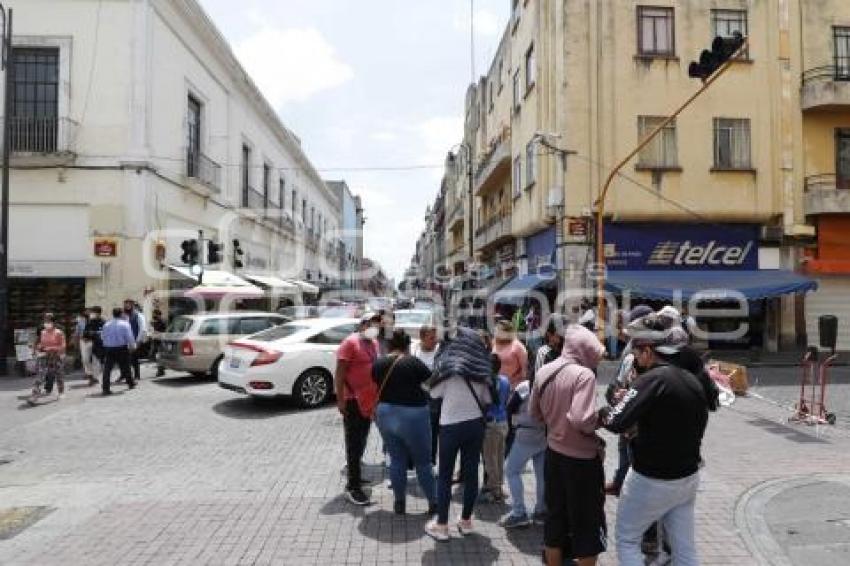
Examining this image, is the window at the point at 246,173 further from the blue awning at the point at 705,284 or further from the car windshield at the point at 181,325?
the blue awning at the point at 705,284

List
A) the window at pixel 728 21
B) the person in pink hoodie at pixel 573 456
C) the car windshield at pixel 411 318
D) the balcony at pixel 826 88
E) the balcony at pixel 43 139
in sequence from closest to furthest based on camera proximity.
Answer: the person in pink hoodie at pixel 573 456, the car windshield at pixel 411 318, the balcony at pixel 43 139, the balcony at pixel 826 88, the window at pixel 728 21

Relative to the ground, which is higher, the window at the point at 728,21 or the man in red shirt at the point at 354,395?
the window at the point at 728,21

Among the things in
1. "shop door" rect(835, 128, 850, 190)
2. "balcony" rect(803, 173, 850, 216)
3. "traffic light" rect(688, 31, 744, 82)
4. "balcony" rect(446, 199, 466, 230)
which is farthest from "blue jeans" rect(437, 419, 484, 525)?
"balcony" rect(446, 199, 466, 230)

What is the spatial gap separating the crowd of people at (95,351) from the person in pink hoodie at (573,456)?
10.8m

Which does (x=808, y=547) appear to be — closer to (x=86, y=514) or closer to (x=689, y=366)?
(x=689, y=366)

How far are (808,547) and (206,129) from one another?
2482 cm

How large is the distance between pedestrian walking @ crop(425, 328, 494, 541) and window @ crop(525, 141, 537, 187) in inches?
700

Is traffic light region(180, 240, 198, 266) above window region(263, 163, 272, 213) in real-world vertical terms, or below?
below

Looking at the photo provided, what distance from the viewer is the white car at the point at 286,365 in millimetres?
10844

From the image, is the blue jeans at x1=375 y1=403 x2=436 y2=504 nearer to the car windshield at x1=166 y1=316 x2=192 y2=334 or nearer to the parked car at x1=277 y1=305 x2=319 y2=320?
the car windshield at x1=166 y1=316 x2=192 y2=334

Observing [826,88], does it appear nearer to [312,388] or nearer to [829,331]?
[829,331]

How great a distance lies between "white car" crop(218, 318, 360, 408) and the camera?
427 inches

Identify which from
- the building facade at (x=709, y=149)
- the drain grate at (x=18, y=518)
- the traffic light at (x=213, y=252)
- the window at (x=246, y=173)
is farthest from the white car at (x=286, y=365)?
the window at (x=246, y=173)

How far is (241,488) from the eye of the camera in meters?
6.70
